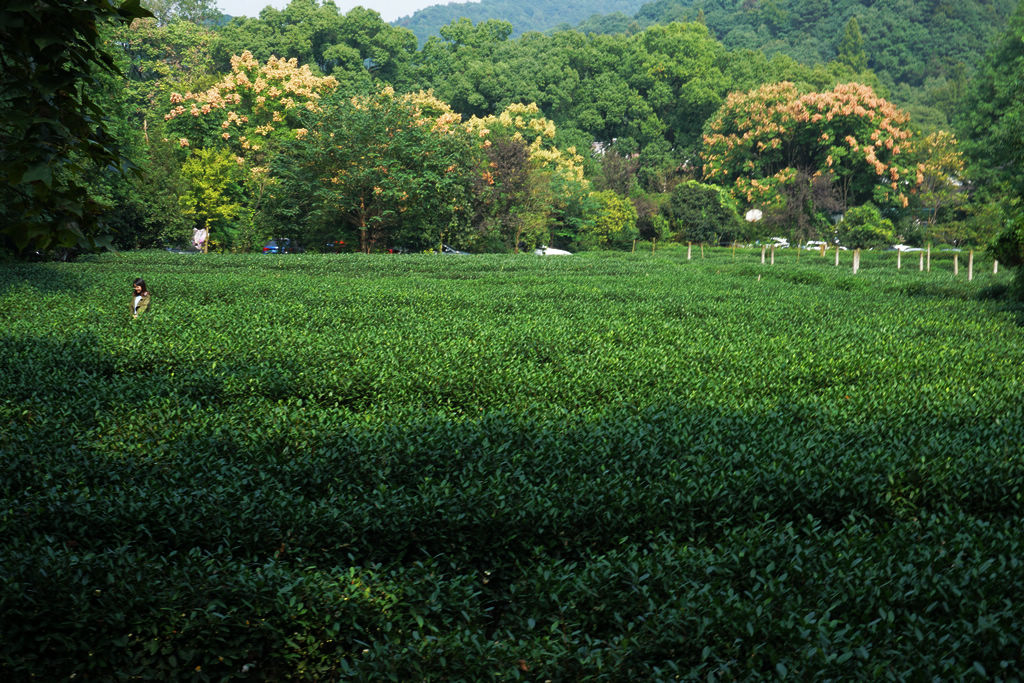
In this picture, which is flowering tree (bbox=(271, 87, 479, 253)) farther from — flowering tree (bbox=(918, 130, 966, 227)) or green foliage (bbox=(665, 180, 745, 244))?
flowering tree (bbox=(918, 130, 966, 227))

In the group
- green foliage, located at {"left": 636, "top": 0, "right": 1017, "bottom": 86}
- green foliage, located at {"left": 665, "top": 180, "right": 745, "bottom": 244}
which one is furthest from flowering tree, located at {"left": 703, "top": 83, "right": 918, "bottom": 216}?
green foliage, located at {"left": 636, "top": 0, "right": 1017, "bottom": 86}

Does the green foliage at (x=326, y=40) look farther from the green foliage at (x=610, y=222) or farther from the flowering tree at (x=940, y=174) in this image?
the flowering tree at (x=940, y=174)

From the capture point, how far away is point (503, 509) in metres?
5.27

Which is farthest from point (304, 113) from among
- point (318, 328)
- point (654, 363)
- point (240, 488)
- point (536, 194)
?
point (240, 488)

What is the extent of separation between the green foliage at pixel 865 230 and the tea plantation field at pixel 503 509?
4101cm

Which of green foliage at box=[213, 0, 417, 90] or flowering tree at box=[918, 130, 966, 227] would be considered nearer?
flowering tree at box=[918, 130, 966, 227]

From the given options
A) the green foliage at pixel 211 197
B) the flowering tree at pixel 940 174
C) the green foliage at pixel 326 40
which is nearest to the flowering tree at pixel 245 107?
the green foliage at pixel 211 197

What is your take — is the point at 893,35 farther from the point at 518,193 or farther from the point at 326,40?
the point at 518,193

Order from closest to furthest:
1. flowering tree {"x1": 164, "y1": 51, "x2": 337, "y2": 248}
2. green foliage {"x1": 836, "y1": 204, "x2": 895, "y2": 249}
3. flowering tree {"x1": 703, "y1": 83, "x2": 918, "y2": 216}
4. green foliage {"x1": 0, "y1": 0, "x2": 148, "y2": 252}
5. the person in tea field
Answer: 1. green foliage {"x1": 0, "y1": 0, "x2": 148, "y2": 252}
2. the person in tea field
3. flowering tree {"x1": 164, "y1": 51, "x2": 337, "y2": 248}
4. green foliage {"x1": 836, "y1": 204, "x2": 895, "y2": 249}
5. flowering tree {"x1": 703, "y1": 83, "x2": 918, "y2": 216}

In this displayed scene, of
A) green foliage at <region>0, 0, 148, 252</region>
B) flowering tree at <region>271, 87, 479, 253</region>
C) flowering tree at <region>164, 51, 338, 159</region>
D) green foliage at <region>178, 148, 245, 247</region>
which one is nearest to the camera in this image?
green foliage at <region>0, 0, 148, 252</region>

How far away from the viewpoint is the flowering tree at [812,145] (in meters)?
52.4

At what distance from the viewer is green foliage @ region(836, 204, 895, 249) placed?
1935 inches

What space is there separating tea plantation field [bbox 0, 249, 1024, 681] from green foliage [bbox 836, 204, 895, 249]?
41.0 m

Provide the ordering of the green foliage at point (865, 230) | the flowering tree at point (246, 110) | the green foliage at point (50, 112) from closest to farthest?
the green foliage at point (50, 112) → the flowering tree at point (246, 110) → the green foliage at point (865, 230)
